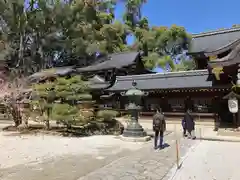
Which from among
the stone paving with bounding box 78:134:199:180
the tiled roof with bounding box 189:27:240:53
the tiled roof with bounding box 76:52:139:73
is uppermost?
the tiled roof with bounding box 189:27:240:53

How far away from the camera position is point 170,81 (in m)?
20.9

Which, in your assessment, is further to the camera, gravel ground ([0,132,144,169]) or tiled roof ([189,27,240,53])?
tiled roof ([189,27,240,53])

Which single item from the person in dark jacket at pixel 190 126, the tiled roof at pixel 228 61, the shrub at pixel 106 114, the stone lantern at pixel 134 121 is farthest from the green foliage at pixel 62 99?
the tiled roof at pixel 228 61

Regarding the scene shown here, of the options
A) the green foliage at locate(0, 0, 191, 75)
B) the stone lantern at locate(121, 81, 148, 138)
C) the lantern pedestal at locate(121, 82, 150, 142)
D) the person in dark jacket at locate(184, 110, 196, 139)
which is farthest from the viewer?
the green foliage at locate(0, 0, 191, 75)

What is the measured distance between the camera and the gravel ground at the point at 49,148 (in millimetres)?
8805

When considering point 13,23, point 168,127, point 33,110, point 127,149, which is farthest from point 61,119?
point 13,23

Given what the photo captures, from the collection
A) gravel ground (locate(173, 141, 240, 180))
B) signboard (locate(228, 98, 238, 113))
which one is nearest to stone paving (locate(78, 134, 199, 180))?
gravel ground (locate(173, 141, 240, 180))

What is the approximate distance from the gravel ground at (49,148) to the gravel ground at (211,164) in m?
2.75

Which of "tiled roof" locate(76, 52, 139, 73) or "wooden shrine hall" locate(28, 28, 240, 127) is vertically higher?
"tiled roof" locate(76, 52, 139, 73)

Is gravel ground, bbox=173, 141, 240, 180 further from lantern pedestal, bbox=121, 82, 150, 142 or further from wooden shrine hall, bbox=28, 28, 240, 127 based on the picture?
wooden shrine hall, bbox=28, 28, 240, 127

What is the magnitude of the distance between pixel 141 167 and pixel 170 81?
47.0 ft

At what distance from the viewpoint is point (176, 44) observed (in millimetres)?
38688

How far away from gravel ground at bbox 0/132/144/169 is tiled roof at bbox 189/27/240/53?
1638 cm

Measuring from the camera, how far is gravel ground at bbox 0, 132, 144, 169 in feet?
28.9
